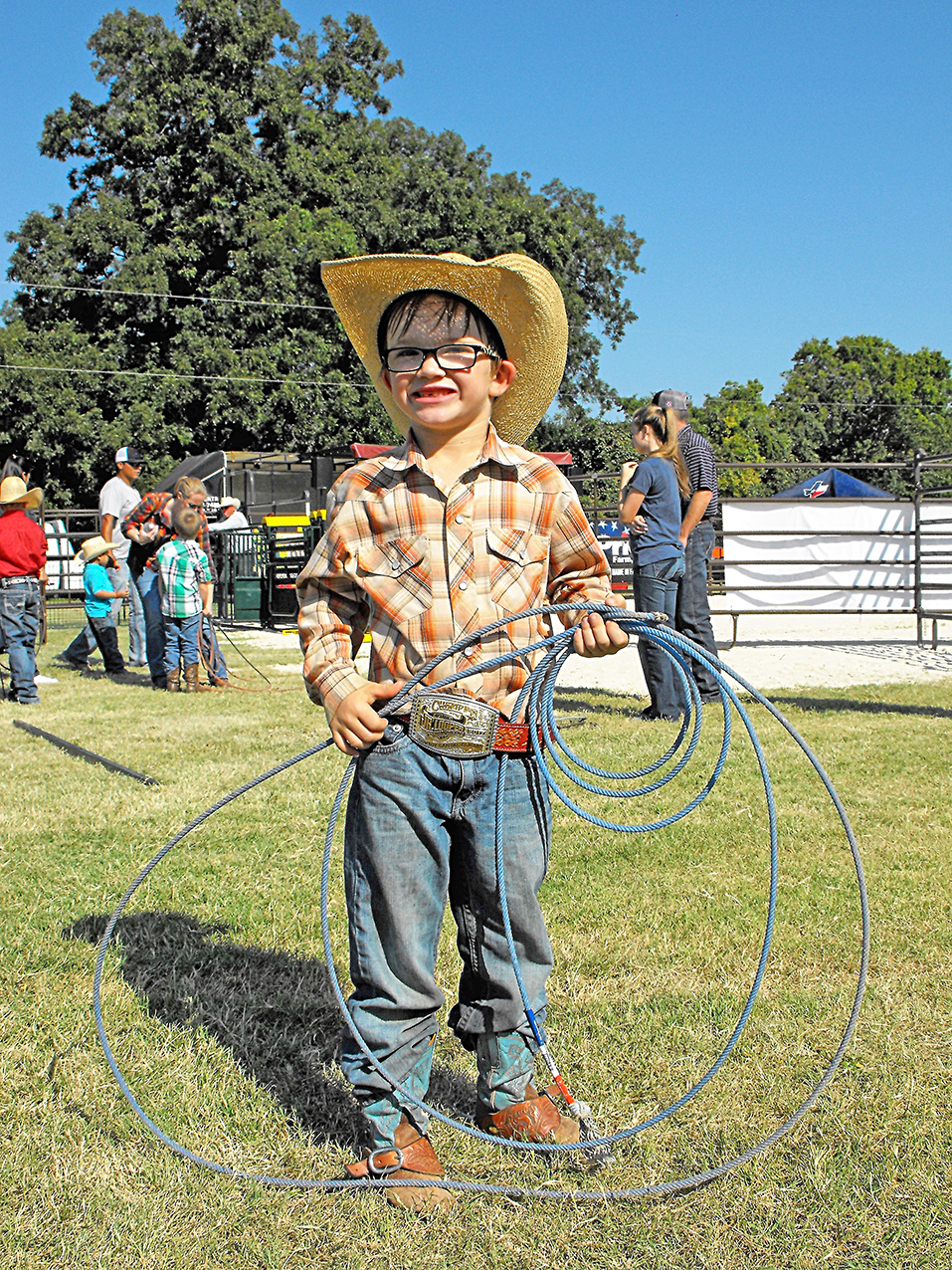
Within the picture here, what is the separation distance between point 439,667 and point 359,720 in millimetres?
205

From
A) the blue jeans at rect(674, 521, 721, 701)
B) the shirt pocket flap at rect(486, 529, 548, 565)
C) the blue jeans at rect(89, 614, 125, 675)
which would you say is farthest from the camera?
the blue jeans at rect(89, 614, 125, 675)

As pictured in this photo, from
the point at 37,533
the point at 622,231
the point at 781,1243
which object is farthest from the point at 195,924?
the point at 622,231

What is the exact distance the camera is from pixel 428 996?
2.20 m

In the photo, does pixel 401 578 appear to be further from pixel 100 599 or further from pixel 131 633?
pixel 131 633

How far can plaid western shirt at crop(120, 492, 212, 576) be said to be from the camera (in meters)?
9.56

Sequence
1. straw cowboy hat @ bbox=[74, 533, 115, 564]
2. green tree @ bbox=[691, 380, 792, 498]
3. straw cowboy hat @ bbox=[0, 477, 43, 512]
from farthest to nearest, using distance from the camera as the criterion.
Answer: green tree @ bbox=[691, 380, 792, 498] → straw cowboy hat @ bbox=[74, 533, 115, 564] → straw cowboy hat @ bbox=[0, 477, 43, 512]

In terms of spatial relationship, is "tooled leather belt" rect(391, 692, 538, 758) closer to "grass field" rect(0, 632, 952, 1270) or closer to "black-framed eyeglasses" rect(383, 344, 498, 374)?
"black-framed eyeglasses" rect(383, 344, 498, 374)

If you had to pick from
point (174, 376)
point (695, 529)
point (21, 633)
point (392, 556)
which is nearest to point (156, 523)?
point (21, 633)

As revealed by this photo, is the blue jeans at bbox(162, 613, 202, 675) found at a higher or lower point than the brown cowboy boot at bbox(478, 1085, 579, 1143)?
higher

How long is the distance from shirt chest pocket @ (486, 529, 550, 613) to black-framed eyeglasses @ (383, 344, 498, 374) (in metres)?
0.34

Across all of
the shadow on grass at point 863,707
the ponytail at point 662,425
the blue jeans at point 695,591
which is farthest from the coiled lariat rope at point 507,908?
the shadow on grass at point 863,707

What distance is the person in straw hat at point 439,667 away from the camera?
216 centimetres

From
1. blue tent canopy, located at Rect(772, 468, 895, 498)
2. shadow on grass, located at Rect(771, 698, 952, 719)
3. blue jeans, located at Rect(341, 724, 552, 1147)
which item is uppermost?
blue tent canopy, located at Rect(772, 468, 895, 498)

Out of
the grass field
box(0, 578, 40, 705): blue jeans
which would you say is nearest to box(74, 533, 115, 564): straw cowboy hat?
box(0, 578, 40, 705): blue jeans
